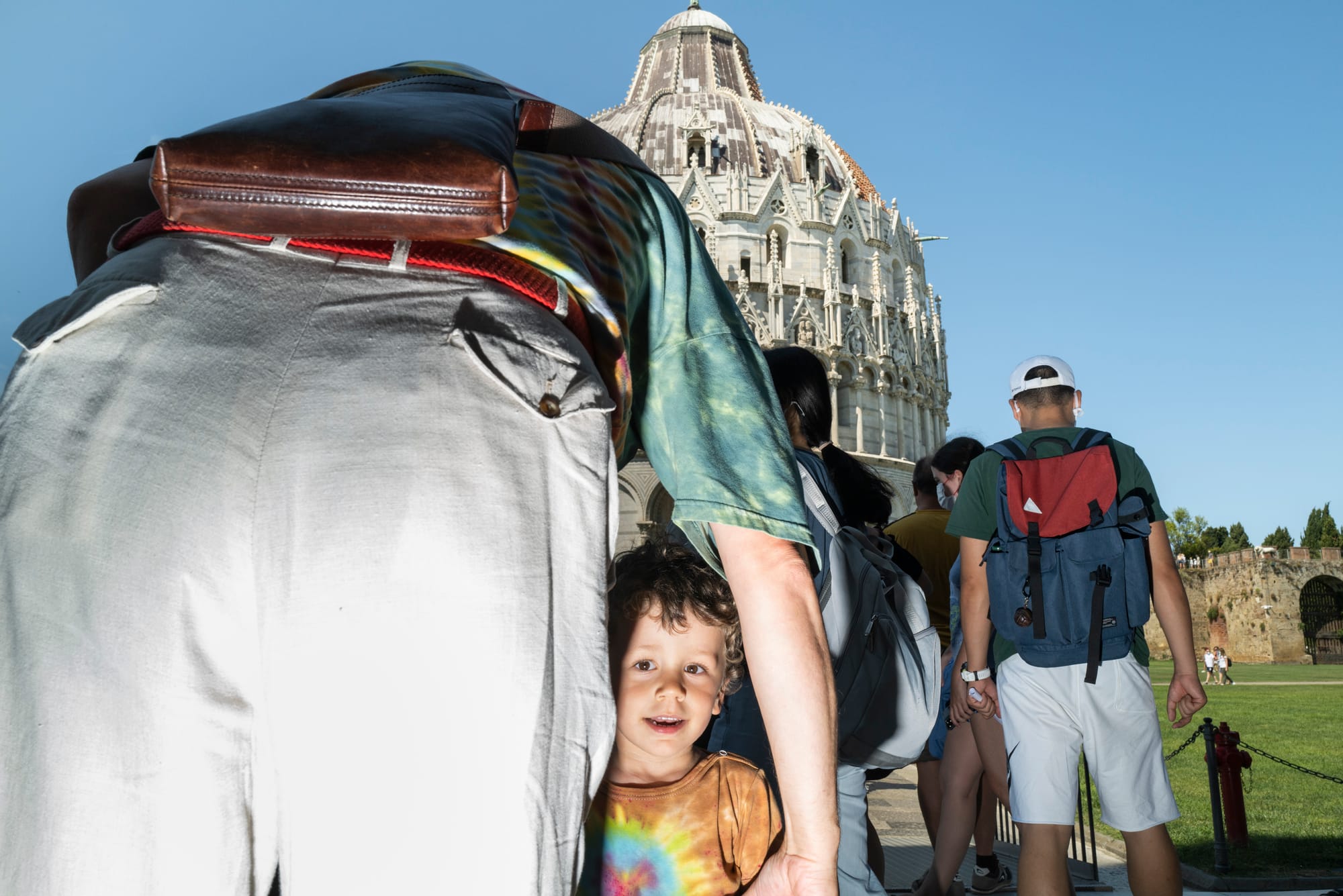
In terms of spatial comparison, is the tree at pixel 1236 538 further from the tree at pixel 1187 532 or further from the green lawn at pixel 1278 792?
the green lawn at pixel 1278 792

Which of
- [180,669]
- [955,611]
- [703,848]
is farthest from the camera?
[955,611]

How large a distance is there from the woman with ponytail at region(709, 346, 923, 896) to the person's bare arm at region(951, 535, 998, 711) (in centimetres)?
33

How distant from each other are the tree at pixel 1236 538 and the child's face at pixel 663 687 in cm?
7774

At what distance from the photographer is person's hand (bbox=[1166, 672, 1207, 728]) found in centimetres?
372

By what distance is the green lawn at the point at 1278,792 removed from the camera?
19.1ft

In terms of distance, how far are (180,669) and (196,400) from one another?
269 mm

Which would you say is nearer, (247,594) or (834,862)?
(247,594)

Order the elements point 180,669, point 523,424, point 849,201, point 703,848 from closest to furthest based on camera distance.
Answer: point 180,669 < point 523,424 < point 703,848 < point 849,201

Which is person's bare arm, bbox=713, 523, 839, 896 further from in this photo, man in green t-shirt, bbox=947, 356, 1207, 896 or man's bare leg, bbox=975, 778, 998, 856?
man's bare leg, bbox=975, 778, 998, 856

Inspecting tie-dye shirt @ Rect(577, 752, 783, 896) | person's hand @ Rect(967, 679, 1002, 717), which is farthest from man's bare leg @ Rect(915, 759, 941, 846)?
tie-dye shirt @ Rect(577, 752, 783, 896)

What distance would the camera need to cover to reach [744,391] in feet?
5.09

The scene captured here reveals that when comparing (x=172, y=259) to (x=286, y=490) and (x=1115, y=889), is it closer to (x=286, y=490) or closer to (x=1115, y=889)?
(x=286, y=490)

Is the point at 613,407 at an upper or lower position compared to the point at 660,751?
upper

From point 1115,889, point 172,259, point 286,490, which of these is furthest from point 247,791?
point 1115,889
